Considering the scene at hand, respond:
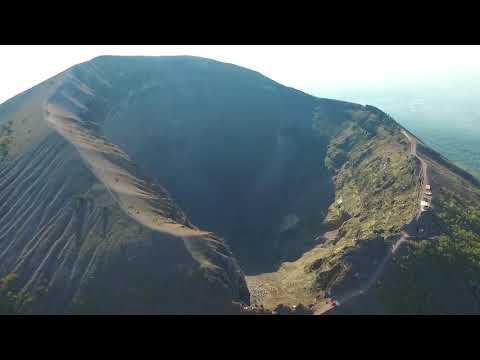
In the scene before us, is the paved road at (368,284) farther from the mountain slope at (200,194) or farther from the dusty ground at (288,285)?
the dusty ground at (288,285)

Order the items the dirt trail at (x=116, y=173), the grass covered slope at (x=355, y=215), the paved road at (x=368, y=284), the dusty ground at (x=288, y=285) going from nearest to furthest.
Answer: the paved road at (x=368, y=284) < the dusty ground at (x=288, y=285) < the grass covered slope at (x=355, y=215) < the dirt trail at (x=116, y=173)

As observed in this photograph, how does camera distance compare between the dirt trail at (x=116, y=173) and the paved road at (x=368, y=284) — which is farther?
the dirt trail at (x=116, y=173)

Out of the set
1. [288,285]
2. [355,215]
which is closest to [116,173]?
[288,285]

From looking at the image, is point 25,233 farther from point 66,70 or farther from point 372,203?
point 66,70

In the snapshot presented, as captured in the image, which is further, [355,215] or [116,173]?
[355,215]

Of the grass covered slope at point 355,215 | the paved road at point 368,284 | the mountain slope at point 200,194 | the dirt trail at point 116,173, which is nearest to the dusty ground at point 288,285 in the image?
the grass covered slope at point 355,215

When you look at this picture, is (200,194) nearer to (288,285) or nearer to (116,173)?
(116,173)

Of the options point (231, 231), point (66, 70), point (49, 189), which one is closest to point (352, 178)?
point (231, 231)

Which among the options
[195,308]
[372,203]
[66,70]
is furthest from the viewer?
[66,70]

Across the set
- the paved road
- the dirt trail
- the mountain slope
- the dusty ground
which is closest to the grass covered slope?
the dusty ground
